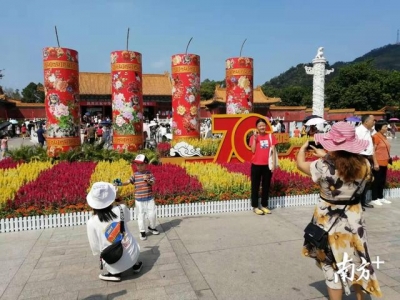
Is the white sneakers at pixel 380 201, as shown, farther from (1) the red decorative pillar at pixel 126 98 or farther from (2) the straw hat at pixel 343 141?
(1) the red decorative pillar at pixel 126 98

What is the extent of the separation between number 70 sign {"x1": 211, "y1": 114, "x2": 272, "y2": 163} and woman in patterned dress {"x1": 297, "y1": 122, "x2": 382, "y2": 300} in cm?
678

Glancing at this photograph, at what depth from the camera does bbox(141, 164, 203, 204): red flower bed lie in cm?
585

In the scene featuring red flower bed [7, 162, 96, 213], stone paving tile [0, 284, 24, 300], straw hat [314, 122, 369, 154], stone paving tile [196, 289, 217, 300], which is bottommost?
stone paving tile [0, 284, 24, 300]

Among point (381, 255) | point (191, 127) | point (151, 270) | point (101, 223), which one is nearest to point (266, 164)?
point (381, 255)

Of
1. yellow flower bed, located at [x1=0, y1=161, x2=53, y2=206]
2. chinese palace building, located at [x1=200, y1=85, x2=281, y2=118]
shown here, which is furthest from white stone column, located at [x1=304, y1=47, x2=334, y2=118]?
yellow flower bed, located at [x1=0, y1=161, x2=53, y2=206]

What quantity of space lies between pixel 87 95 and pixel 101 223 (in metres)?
32.3

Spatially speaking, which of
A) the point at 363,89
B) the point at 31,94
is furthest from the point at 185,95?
the point at 31,94

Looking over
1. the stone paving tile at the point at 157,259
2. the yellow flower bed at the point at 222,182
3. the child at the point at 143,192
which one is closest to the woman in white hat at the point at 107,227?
the stone paving tile at the point at 157,259

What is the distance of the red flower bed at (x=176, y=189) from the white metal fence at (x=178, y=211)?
0.12 meters

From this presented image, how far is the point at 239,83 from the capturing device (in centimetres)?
1380

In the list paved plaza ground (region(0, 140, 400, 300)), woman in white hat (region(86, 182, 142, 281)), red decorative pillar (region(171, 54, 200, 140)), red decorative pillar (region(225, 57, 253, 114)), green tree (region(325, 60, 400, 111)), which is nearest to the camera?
paved plaza ground (region(0, 140, 400, 300))

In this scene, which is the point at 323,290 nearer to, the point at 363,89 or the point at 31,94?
the point at 363,89

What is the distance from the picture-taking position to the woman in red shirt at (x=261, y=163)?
18.8 ft

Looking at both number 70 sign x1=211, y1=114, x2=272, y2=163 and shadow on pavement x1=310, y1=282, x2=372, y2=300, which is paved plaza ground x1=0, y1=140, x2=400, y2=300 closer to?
shadow on pavement x1=310, y1=282, x2=372, y2=300
